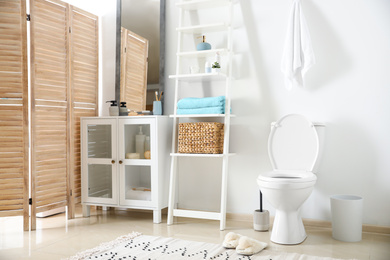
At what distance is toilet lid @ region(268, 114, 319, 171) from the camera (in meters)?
2.74

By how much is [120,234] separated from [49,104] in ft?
4.12

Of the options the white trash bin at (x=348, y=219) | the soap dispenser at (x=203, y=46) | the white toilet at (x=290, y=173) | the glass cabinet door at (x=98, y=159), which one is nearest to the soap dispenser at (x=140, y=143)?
the glass cabinet door at (x=98, y=159)

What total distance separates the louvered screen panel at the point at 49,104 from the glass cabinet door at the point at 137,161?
0.53m

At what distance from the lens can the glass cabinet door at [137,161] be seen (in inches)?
123

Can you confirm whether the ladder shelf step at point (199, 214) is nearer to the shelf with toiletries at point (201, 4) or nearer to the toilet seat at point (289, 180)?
the toilet seat at point (289, 180)

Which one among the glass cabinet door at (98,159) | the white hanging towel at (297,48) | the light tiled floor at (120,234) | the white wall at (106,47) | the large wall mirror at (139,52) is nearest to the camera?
the light tiled floor at (120,234)

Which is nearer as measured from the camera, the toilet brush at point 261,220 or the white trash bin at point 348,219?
the white trash bin at point 348,219

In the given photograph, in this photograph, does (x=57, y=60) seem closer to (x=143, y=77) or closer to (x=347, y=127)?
(x=143, y=77)

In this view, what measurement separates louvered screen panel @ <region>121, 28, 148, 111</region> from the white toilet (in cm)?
133

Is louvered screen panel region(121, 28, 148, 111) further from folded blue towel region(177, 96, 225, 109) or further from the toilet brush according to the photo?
the toilet brush

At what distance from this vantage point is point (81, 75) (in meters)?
3.42

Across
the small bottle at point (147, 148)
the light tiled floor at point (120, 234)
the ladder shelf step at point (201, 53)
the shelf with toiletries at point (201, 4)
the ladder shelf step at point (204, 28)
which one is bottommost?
the light tiled floor at point (120, 234)

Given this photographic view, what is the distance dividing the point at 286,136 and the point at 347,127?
48 centimetres

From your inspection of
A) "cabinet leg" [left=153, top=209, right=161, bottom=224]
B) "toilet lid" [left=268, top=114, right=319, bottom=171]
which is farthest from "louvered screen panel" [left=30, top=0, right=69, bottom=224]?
"toilet lid" [left=268, top=114, right=319, bottom=171]
